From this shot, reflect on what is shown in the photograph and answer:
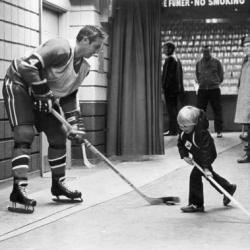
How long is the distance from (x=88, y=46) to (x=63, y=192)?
142 centimetres

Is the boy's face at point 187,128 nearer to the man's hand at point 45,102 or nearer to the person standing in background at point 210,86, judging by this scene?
the man's hand at point 45,102

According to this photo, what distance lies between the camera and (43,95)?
591 cm

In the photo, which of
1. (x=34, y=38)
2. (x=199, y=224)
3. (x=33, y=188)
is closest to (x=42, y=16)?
(x=34, y=38)

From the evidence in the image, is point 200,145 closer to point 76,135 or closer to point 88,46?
point 76,135

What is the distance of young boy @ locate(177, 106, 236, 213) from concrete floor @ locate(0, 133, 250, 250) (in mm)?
157

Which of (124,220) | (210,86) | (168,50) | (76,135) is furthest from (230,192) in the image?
(168,50)

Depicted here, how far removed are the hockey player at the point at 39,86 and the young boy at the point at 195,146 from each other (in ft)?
3.29

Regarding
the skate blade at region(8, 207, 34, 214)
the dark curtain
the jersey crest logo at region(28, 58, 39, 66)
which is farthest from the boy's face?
the dark curtain

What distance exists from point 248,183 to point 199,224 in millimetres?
2296

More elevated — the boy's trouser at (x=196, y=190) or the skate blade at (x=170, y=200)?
the boy's trouser at (x=196, y=190)

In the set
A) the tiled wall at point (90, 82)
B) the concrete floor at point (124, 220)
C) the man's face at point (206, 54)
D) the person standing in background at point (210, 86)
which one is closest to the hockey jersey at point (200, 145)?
the concrete floor at point (124, 220)

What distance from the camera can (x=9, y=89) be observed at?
20.2 ft

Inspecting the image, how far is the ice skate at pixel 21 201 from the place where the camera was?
5992 millimetres

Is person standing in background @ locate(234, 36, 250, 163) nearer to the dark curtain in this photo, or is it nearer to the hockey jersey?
the dark curtain
